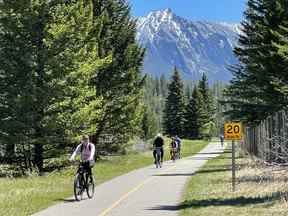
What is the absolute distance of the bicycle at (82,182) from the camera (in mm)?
20984

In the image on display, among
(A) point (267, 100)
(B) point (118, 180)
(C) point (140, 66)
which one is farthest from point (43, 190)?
(C) point (140, 66)

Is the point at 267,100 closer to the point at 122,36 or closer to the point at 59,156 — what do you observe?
the point at 59,156

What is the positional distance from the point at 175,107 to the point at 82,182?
3878 inches

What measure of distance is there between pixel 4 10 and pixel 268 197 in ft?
56.1

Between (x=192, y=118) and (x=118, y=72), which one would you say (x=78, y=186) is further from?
(x=192, y=118)

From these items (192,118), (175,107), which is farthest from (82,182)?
(192,118)

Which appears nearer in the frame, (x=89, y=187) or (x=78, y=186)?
(x=78, y=186)

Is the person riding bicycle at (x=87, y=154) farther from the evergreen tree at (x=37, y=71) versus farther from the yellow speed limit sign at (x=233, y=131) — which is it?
the evergreen tree at (x=37, y=71)

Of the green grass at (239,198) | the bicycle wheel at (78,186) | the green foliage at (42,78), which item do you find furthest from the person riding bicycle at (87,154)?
the green foliage at (42,78)

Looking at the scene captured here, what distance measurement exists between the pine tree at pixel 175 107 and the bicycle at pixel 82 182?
96406 millimetres

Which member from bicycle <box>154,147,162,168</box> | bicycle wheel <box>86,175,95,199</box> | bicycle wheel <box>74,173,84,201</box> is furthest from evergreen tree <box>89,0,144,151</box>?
bicycle wheel <box>74,173,84,201</box>

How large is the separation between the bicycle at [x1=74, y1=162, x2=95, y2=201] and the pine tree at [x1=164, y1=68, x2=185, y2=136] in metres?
96.4

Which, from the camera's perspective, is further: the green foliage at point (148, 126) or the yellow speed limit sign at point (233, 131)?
the green foliage at point (148, 126)

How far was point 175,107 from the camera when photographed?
120 metres
